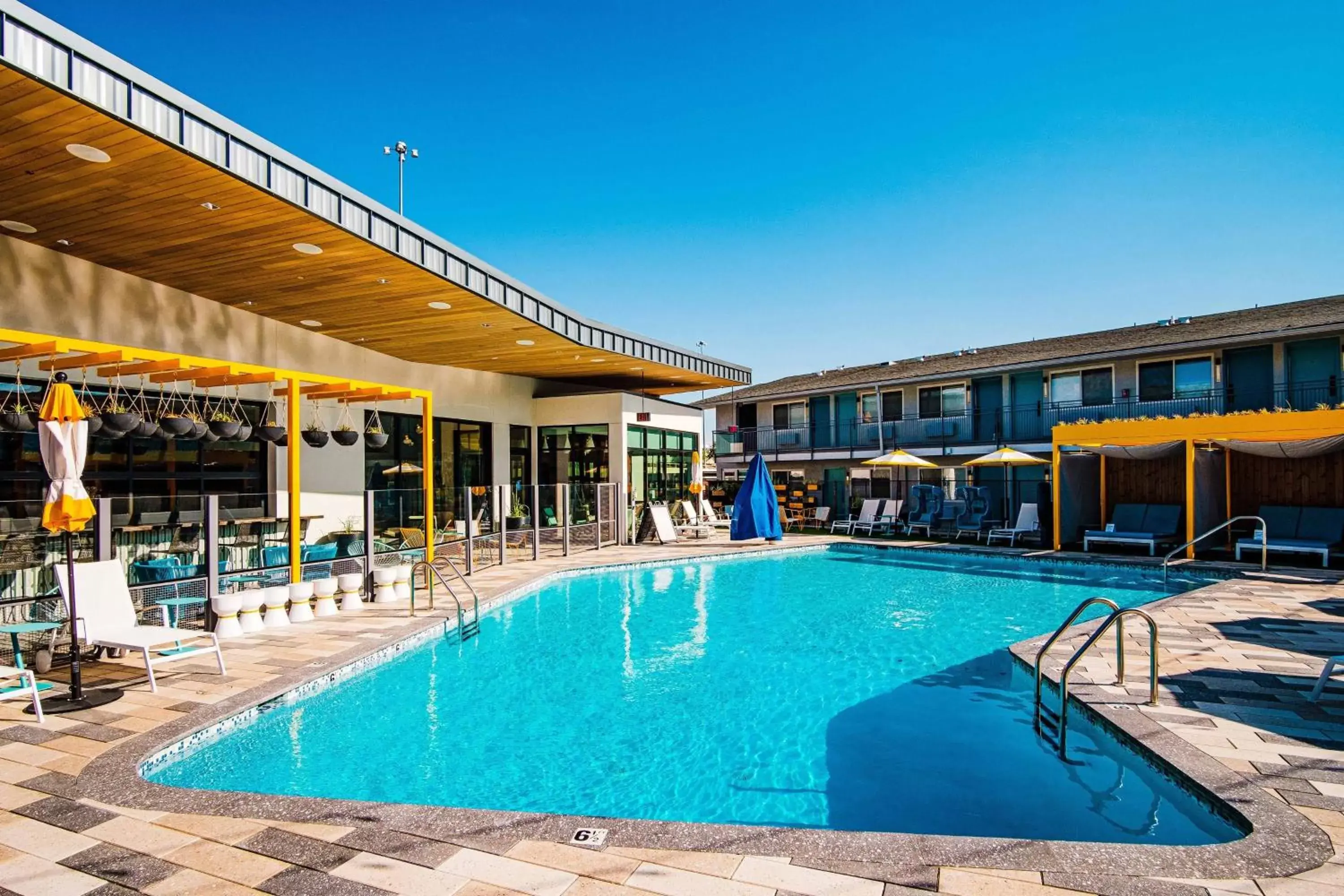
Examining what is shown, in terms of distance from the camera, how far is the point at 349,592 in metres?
8.68

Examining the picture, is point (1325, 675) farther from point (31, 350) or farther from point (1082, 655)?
point (31, 350)

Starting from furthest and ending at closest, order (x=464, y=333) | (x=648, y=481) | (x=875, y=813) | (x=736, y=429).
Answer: (x=736, y=429)
(x=648, y=481)
(x=464, y=333)
(x=875, y=813)

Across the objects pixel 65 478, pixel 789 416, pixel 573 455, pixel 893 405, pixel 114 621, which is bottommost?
pixel 114 621

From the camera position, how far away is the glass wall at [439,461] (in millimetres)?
11719

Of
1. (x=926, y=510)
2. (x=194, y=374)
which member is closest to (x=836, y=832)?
(x=194, y=374)

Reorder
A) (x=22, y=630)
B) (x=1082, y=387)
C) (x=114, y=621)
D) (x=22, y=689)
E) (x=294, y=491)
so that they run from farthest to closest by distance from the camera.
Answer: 1. (x=1082, y=387)
2. (x=294, y=491)
3. (x=114, y=621)
4. (x=22, y=630)
5. (x=22, y=689)

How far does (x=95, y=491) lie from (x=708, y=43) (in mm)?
11471

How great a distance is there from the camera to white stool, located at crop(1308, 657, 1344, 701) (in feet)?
15.1

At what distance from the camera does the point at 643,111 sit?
1493 cm

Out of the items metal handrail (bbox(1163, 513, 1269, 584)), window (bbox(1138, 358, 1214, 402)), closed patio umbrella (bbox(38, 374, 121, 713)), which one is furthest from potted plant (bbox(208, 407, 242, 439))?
window (bbox(1138, 358, 1214, 402))

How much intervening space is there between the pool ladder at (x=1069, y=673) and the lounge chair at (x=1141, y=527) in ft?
30.8

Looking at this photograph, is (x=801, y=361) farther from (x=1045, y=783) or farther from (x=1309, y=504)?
(x=1045, y=783)

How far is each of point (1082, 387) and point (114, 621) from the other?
21498mm

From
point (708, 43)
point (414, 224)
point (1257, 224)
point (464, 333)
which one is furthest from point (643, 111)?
point (1257, 224)
